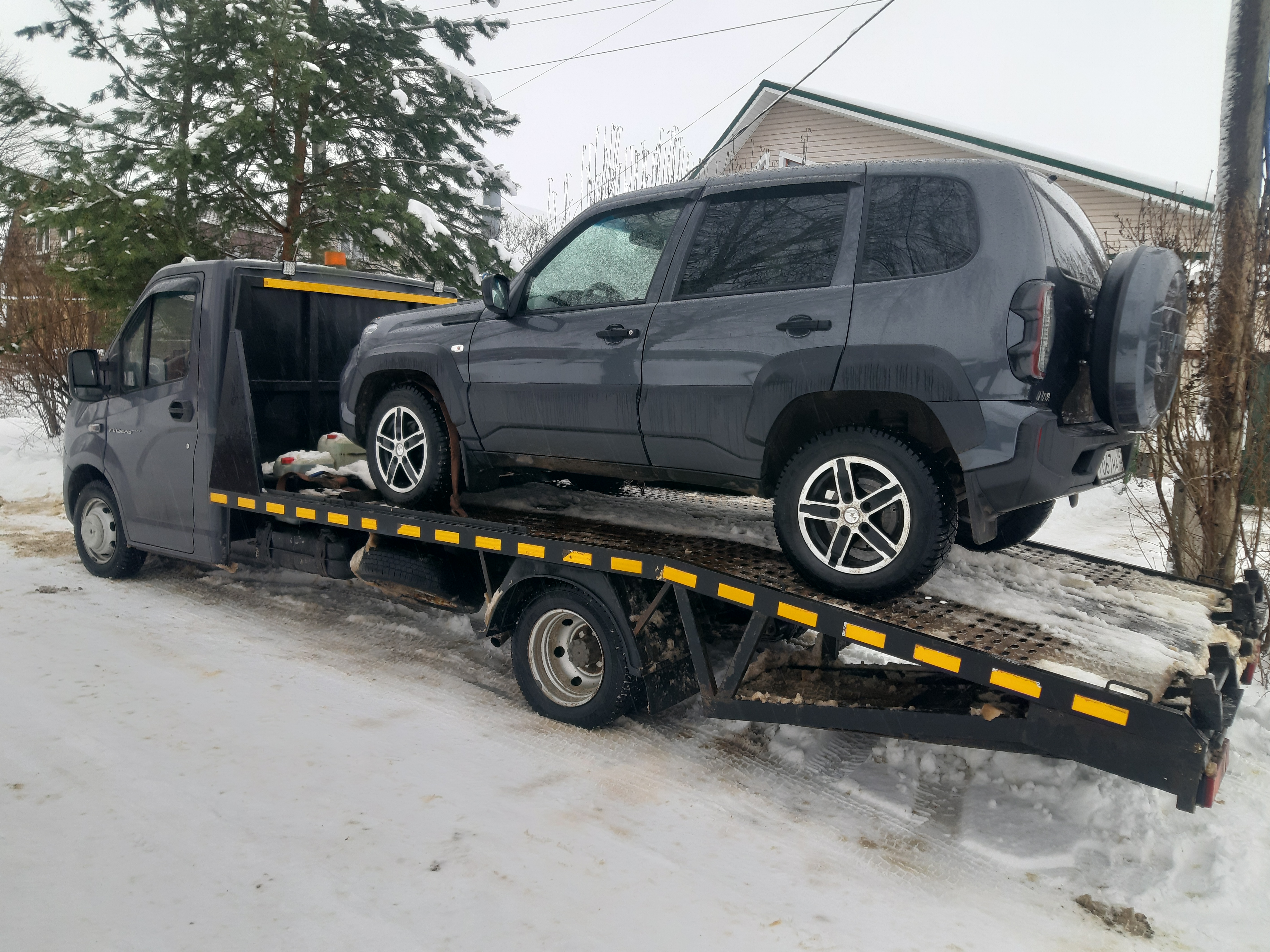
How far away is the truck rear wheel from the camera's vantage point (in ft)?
13.4

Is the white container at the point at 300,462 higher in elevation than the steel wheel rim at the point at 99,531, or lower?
higher

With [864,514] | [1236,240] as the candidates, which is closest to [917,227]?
[864,514]

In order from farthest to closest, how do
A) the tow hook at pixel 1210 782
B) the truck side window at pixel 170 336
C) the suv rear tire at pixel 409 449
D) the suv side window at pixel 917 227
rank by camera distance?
the truck side window at pixel 170 336 < the suv rear tire at pixel 409 449 < the suv side window at pixel 917 227 < the tow hook at pixel 1210 782

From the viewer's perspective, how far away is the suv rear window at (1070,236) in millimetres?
3260

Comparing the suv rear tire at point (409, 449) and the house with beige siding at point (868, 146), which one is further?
the house with beige siding at point (868, 146)

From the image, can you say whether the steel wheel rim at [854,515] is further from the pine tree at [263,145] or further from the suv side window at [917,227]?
the pine tree at [263,145]

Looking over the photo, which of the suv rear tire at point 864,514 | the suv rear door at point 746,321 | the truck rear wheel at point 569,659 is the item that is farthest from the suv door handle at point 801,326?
the truck rear wheel at point 569,659

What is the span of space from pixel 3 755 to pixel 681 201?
3899 mm

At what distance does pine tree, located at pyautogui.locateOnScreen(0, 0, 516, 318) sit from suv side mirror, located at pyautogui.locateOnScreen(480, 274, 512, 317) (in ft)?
22.6

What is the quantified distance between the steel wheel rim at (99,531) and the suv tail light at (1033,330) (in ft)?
21.5

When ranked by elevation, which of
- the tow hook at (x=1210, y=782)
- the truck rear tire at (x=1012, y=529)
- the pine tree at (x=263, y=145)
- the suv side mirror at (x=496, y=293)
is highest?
the pine tree at (x=263, y=145)

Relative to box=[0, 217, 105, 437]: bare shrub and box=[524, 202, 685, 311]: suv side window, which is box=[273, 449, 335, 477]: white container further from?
box=[0, 217, 105, 437]: bare shrub

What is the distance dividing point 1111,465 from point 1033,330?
38.6 inches

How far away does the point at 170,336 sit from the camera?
238 inches
